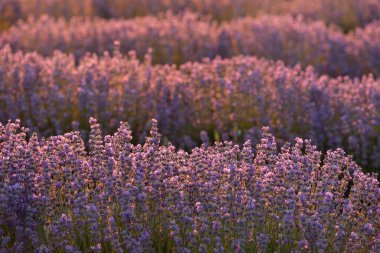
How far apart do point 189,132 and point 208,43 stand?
10.0 feet

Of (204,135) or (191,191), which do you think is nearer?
(191,191)

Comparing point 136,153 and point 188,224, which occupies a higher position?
point 136,153

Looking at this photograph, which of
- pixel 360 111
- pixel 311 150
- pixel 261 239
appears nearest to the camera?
pixel 261 239

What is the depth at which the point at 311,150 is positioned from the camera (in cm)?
398

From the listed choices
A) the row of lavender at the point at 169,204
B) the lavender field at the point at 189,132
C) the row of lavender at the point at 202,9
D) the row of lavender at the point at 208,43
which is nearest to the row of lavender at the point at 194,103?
the lavender field at the point at 189,132

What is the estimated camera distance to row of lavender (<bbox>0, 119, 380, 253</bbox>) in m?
3.49

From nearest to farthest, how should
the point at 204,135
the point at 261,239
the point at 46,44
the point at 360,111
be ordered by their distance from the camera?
the point at 261,239 → the point at 204,135 → the point at 360,111 → the point at 46,44

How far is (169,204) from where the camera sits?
12.2ft

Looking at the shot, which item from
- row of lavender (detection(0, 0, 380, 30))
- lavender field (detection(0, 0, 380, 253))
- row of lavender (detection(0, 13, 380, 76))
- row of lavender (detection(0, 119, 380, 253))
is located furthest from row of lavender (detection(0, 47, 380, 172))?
row of lavender (detection(0, 0, 380, 30))

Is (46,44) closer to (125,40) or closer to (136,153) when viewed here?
(125,40)

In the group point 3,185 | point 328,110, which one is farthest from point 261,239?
point 328,110

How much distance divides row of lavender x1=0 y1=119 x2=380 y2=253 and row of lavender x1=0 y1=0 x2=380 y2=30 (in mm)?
8248

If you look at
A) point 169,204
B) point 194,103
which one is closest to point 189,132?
point 194,103

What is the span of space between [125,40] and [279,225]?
6.03 metres
